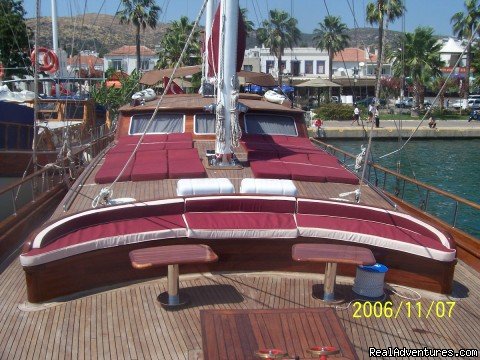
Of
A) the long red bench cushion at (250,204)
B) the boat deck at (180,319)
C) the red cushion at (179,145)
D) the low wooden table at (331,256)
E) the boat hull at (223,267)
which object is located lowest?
the boat deck at (180,319)

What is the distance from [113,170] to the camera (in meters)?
8.59

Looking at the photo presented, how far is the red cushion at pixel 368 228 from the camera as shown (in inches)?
233

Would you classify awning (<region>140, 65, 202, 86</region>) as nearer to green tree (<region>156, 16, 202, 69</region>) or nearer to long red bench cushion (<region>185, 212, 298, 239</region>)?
long red bench cushion (<region>185, 212, 298, 239</region>)

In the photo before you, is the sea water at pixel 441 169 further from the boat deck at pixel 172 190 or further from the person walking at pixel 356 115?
the boat deck at pixel 172 190

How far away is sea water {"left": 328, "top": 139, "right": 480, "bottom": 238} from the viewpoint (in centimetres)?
1634

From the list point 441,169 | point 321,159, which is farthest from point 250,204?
point 441,169

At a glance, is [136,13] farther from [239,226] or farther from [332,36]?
[239,226]

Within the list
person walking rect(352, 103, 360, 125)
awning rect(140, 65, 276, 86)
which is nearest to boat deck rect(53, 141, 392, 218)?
awning rect(140, 65, 276, 86)

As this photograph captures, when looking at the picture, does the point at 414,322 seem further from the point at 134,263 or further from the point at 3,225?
the point at 3,225

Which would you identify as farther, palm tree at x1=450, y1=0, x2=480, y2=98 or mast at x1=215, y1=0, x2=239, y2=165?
palm tree at x1=450, y1=0, x2=480, y2=98

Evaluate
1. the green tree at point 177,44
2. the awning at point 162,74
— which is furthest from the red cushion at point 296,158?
the green tree at point 177,44

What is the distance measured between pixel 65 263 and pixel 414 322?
345 centimetres

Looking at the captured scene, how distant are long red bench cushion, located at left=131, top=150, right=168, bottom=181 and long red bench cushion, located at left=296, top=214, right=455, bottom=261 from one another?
2.91 m

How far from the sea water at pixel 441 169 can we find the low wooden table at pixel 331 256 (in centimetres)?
626
